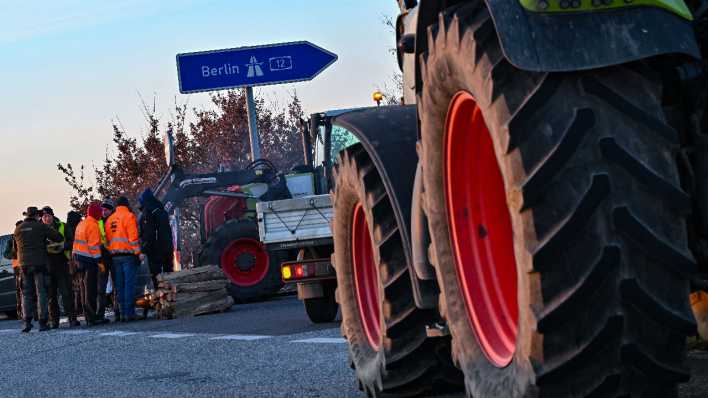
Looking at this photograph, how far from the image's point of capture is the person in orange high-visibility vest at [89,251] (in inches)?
911

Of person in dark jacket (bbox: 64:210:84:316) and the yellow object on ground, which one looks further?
person in dark jacket (bbox: 64:210:84:316)

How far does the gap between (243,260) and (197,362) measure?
12321mm

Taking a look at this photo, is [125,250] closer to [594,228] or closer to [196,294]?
[196,294]

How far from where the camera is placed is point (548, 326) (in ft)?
12.0

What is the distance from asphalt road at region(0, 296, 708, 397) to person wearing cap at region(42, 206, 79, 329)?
3979 mm

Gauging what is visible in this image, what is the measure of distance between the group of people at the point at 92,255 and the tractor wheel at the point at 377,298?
639 inches

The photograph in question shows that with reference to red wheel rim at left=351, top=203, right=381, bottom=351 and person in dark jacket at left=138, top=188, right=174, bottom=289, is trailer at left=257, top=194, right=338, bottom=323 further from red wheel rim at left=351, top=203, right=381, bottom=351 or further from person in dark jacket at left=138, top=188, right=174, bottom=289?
red wheel rim at left=351, top=203, right=381, bottom=351

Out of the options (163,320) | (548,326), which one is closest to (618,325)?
(548,326)

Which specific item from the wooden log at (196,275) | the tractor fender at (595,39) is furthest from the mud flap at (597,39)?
the wooden log at (196,275)

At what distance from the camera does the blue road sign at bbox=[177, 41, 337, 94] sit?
24000mm

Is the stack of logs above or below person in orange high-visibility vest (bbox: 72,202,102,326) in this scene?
below

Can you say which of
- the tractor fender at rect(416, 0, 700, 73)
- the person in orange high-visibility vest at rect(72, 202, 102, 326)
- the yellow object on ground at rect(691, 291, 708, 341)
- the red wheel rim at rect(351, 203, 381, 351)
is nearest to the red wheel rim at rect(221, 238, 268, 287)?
the person in orange high-visibility vest at rect(72, 202, 102, 326)

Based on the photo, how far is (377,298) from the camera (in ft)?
22.0

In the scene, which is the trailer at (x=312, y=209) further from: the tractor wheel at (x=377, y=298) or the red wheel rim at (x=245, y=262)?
the tractor wheel at (x=377, y=298)
